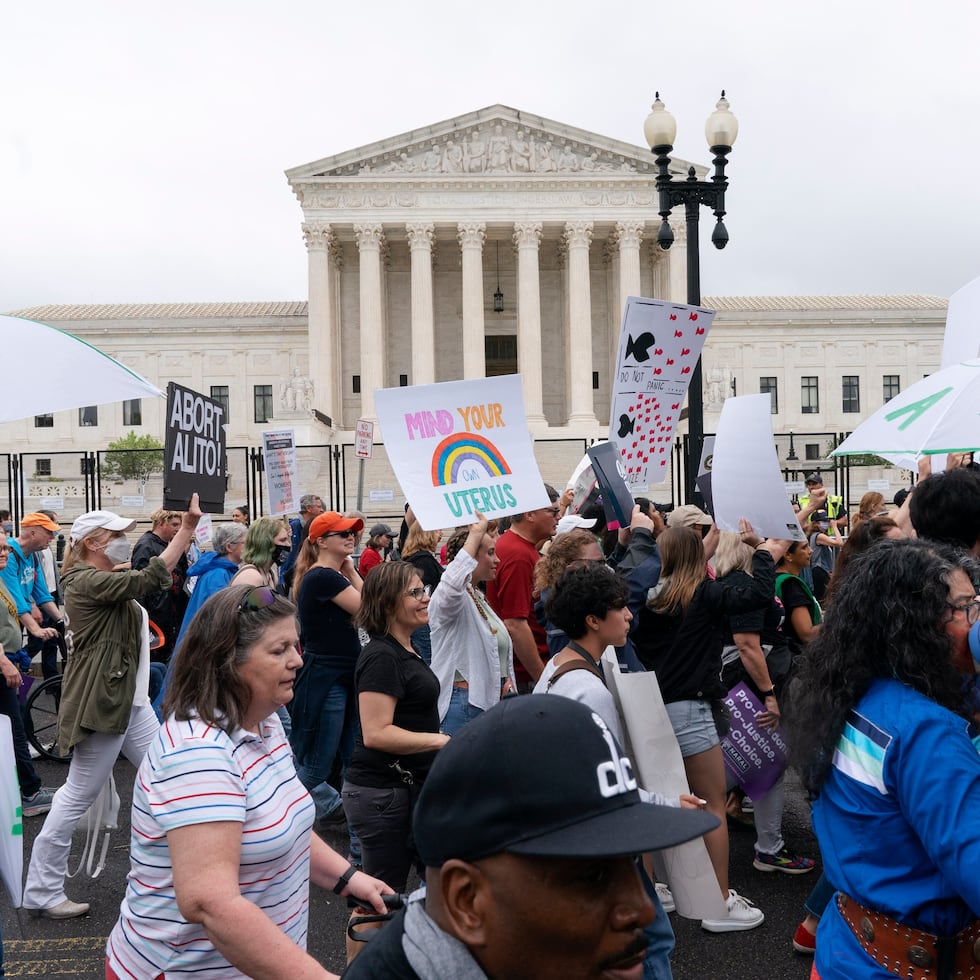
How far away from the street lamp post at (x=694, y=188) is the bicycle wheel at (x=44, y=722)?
7.15 m

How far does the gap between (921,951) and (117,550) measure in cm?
450

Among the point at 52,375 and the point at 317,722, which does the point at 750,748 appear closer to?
the point at 317,722

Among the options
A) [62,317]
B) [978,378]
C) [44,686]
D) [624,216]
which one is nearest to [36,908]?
[44,686]

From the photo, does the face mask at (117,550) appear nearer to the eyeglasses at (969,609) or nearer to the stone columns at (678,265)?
the eyeglasses at (969,609)

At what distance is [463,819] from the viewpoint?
1223 millimetres

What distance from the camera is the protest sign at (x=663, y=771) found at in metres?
3.13

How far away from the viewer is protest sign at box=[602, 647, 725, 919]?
313 centimetres

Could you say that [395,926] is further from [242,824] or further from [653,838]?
[242,824]

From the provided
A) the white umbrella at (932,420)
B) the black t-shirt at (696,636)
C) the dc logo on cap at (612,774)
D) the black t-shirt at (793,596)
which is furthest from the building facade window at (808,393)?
the dc logo on cap at (612,774)

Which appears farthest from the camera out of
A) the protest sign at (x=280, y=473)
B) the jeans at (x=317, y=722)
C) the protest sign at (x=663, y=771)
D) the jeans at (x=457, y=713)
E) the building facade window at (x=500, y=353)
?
the building facade window at (x=500, y=353)

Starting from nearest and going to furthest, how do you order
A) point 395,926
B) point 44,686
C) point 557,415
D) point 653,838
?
point 653,838 → point 395,926 → point 44,686 → point 557,415

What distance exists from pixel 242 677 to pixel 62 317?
5612 centimetres

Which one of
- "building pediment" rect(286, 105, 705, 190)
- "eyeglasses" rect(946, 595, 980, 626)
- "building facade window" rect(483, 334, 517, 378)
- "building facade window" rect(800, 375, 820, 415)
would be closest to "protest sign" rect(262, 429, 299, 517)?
"eyeglasses" rect(946, 595, 980, 626)

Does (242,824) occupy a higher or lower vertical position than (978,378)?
lower
